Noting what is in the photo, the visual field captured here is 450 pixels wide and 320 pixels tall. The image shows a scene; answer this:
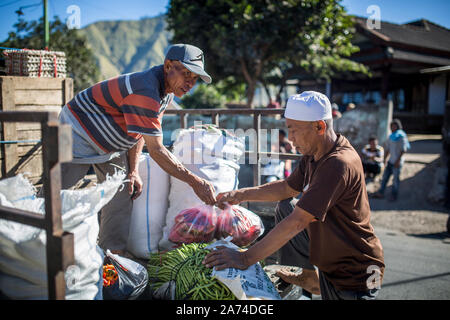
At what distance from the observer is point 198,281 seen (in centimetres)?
180

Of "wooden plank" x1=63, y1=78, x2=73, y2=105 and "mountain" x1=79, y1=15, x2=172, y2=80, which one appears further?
"mountain" x1=79, y1=15, x2=172, y2=80

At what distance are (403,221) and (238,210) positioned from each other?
19.3 feet

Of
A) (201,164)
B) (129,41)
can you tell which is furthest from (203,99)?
(129,41)

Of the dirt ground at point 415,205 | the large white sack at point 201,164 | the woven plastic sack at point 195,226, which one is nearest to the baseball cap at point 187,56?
the large white sack at point 201,164

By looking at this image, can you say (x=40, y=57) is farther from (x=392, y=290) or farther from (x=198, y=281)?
(x=392, y=290)

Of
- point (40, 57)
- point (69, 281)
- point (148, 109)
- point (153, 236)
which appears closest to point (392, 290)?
point (153, 236)

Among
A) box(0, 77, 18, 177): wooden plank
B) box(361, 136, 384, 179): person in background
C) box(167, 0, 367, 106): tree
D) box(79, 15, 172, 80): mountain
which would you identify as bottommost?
box(361, 136, 384, 179): person in background

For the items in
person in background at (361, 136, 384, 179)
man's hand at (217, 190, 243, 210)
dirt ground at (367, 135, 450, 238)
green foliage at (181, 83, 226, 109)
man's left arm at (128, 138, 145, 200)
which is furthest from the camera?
green foliage at (181, 83, 226, 109)

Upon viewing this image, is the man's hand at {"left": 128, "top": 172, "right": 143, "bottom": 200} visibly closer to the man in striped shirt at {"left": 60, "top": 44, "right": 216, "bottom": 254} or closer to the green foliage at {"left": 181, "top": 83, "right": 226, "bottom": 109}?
the man in striped shirt at {"left": 60, "top": 44, "right": 216, "bottom": 254}

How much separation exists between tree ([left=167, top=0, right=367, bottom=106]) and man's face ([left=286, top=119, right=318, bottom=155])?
9.34 meters

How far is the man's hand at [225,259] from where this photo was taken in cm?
183

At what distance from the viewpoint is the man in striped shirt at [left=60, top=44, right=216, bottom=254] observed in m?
2.30

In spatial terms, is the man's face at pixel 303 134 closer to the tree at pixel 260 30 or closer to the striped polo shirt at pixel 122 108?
the striped polo shirt at pixel 122 108

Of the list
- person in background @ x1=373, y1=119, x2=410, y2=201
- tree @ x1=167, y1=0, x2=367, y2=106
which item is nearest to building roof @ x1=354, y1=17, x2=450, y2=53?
tree @ x1=167, y1=0, x2=367, y2=106
